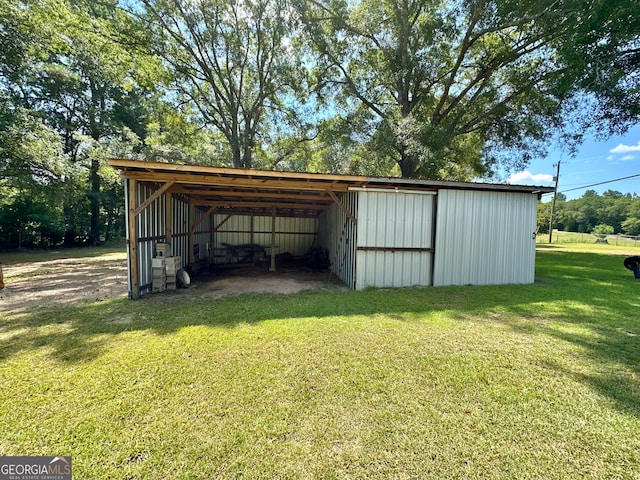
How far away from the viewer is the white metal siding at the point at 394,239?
6492mm

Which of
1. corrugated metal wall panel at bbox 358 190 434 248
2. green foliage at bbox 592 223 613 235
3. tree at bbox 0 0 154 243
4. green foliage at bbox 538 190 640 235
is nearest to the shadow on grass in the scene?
corrugated metal wall panel at bbox 358 190 434 248

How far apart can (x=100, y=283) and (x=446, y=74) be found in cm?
1452

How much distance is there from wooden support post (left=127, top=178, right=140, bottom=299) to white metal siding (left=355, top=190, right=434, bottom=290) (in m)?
4.64

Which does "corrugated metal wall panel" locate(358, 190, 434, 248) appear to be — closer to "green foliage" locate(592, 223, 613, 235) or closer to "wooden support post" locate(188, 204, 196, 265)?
"wooden support post" locate(188, 204, 196, 265)

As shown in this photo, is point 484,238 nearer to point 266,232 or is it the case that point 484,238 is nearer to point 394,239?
point 394,239

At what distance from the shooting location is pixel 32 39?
34.7ft

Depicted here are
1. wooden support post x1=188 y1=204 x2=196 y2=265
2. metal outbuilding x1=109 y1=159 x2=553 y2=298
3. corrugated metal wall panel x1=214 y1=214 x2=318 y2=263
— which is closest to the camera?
metal outbuilding x1=109 y1=159 x2=553 y2=298

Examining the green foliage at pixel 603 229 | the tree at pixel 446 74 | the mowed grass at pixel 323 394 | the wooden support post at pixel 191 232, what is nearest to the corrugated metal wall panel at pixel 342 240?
the mowed grass at pixel 323 394

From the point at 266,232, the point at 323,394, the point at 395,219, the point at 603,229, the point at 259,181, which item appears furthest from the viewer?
the point at 603,229

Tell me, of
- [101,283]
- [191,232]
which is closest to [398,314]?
[101,283]

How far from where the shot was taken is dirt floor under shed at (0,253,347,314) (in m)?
5.30

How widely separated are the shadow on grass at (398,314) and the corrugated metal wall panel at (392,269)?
1.42 ft

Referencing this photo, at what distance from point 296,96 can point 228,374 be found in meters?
14.1

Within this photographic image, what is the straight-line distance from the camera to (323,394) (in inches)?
93.4
